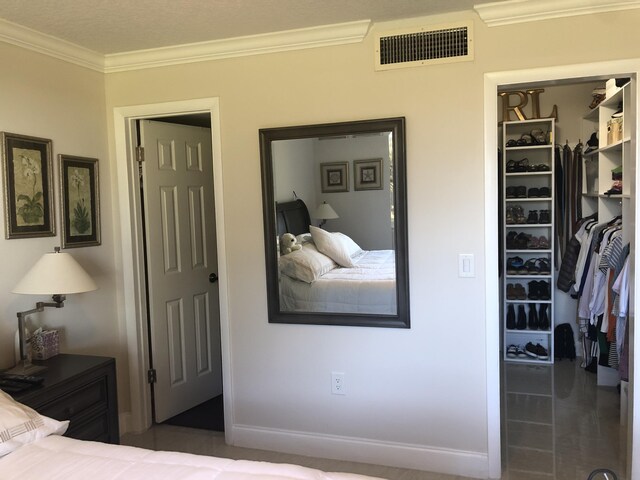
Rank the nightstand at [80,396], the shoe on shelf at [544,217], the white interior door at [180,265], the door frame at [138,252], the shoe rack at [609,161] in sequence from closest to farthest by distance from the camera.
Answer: the nightstand at [80,396] < the door frame at [138,252] < the shoe rack at [609,161] < the white interior door at [180,265] < the shoe on shelf at [544,217]

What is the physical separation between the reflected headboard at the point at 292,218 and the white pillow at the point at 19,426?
1.51 meters

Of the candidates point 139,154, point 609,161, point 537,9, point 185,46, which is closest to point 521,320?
point 609,161

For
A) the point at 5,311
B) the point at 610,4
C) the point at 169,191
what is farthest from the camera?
the point at 169,191

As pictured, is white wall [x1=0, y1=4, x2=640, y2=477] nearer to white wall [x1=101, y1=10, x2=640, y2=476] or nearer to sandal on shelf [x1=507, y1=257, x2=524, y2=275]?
white wall [x1=101, y1=10, x2=640, y2=476]

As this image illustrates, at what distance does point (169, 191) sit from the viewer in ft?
11.8

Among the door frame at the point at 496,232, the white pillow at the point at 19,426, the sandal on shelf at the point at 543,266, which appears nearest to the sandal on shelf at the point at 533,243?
the sandal on shelf at the point at 543,266

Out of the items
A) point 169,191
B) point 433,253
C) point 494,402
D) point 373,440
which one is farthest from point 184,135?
point 494,402

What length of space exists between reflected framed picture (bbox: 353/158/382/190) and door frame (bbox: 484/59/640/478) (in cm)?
54

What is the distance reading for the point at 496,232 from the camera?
8.75 ft

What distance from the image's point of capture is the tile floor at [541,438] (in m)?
2.84

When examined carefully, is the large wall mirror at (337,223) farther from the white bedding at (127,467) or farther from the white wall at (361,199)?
the white bedding at (127,467)

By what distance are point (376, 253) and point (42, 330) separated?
70.7 inches

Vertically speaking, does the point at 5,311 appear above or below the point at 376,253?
below

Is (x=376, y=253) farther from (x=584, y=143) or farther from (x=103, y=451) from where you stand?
(x=584, y=143)
